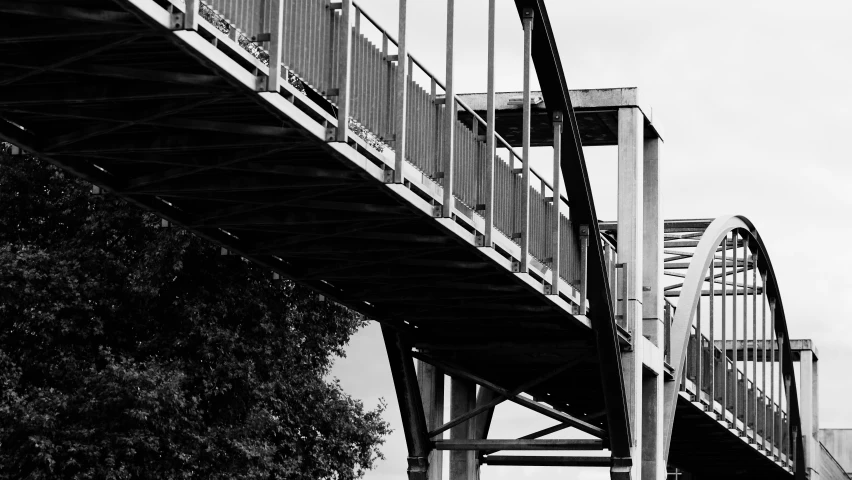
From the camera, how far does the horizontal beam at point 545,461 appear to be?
77.5 ft

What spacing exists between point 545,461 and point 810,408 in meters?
25.8

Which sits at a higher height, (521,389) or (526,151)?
(526,151)

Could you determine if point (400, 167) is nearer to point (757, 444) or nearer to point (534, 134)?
point (534, 134)

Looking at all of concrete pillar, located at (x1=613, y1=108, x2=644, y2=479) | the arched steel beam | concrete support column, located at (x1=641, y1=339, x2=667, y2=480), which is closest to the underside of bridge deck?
concrete pillar, located at (x1=613, y1=108, x2=644, y2=479)

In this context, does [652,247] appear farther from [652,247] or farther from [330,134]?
[330,134]

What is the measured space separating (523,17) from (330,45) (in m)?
4.22

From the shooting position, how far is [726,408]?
33656mm

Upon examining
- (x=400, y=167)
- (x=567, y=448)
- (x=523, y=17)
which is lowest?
(x=567, y=448)

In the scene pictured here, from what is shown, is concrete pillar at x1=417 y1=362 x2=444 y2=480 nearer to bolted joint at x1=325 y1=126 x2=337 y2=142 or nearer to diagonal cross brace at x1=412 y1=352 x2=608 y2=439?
diagonal cross brace at x1=412 y1=352 x2=608 y2=439

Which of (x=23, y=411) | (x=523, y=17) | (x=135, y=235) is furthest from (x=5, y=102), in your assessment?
(x=135, y=235)

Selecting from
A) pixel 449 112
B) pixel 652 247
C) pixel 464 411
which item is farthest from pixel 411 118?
pixel 464 411

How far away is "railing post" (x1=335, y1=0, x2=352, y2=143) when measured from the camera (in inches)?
495

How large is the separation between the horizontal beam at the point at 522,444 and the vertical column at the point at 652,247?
9.61 ft

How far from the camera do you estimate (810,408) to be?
4862 centimetres
